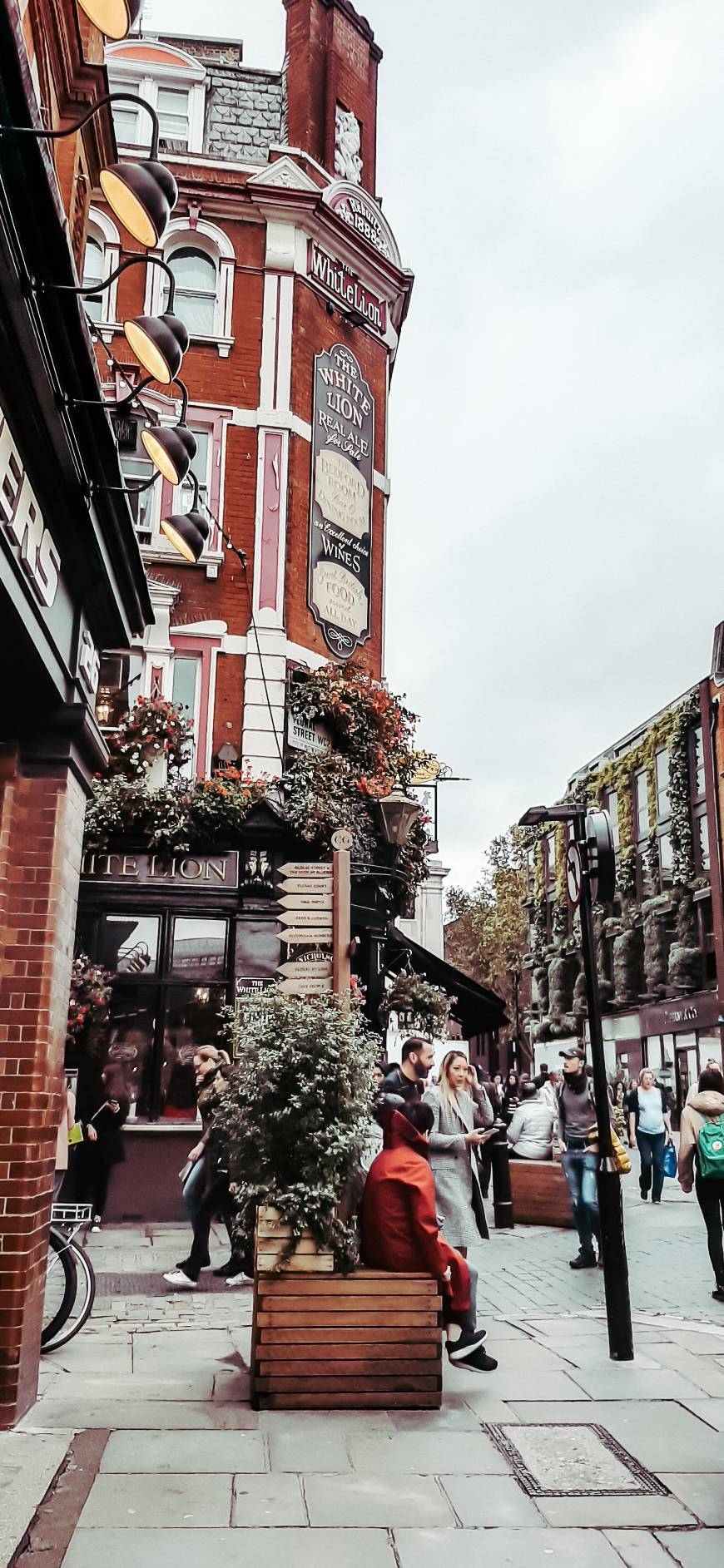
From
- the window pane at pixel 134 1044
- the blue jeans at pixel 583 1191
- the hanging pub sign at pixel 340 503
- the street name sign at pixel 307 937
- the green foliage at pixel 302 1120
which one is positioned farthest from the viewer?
the hanging pub sign at pixel 340 503

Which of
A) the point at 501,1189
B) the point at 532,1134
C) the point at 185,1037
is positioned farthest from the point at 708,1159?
the point at 185,1037

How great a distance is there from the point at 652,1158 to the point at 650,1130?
0.78 m

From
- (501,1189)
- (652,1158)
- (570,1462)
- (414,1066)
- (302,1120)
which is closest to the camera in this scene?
(570,1462)

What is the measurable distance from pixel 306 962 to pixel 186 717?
8141 millimetres

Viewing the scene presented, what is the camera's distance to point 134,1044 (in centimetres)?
1338

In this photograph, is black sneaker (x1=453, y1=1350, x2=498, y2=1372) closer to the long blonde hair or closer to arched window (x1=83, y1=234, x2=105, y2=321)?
the long blonde hair

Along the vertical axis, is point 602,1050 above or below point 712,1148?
above

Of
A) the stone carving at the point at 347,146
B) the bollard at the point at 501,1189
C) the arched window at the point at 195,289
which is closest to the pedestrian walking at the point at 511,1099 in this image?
→ the bollard at the point at 501,1189

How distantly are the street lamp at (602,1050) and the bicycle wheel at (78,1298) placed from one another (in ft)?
10.1

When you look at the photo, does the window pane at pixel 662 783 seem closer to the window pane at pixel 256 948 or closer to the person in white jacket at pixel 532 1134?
the person in white jacket at pixel 532 1134

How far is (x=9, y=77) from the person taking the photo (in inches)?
157

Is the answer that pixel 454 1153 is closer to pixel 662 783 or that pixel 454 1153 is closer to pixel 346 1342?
pixel 346 1342

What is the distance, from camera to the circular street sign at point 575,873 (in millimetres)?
8133

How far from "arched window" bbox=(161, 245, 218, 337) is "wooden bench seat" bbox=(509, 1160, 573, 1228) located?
11.5 meters
